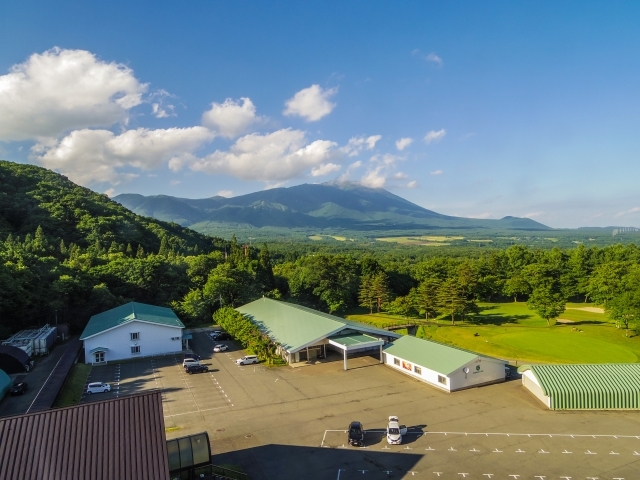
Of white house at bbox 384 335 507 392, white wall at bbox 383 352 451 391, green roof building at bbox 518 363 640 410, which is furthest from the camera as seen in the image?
white wall at bbox 383 352 451 391

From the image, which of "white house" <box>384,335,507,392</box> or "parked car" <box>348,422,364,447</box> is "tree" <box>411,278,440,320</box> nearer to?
"white house" <box>384,335,507,392</box>

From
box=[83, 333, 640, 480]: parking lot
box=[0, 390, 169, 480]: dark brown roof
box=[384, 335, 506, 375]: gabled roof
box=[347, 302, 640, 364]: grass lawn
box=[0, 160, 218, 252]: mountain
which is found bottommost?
box=[347, 302, 640, 364]: grass lawn

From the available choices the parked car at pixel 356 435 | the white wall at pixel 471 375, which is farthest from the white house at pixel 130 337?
the parked car at pixel 356 435

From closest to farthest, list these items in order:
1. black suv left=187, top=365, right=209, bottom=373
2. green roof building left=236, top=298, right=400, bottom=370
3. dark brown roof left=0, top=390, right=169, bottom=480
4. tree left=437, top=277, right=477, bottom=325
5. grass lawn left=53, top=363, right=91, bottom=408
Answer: dark brown roof left=0, top=390, right=169, bottom=480 < grass lawn left=53, top=363, right=91, bottom=408 < black suv left=187, top=365, right=209, bottom=373 < green roof building left=236, top=298, right=400, bottom=370 < tree left=437, top=277, right=477, bottom=325

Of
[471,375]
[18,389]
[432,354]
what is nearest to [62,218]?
[18,389]

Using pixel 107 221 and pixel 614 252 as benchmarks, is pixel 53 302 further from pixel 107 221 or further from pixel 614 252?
pixel 614 252

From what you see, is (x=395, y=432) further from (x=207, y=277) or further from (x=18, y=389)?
(x=207, y=277)

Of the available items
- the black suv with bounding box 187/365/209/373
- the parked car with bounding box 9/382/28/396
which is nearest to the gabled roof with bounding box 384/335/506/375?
the black suv with bounding box 187/365/209/373

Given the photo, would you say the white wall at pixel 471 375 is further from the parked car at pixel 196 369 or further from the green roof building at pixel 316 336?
the parked car at pixel 196 369

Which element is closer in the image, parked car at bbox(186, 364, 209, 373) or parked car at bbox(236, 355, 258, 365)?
parked car at bbox(186, 364, 209, 373)
